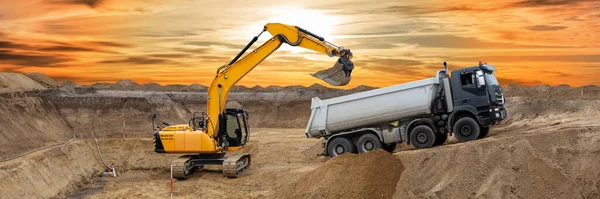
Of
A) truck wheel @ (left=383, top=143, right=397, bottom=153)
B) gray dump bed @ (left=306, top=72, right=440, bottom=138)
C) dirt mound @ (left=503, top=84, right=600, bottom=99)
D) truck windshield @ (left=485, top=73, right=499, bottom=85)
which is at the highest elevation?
truck windshield @ (left=485, top=73, right=499, bottom=85)

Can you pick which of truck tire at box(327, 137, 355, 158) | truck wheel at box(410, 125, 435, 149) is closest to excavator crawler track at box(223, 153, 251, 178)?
truck tire at box(327, 137, 355, 158)

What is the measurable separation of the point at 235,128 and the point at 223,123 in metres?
0.70

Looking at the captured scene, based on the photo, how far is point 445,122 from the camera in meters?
18.7

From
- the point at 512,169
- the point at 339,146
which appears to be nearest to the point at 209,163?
the point at 339,146

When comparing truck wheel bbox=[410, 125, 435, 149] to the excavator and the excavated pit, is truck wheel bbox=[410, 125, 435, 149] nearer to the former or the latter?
the excavated pit

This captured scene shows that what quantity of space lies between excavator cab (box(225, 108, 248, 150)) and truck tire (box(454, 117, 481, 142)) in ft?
24.4

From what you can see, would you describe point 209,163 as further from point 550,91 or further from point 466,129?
point 550,91

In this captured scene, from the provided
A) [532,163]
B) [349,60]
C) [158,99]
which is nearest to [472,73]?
[349,60]

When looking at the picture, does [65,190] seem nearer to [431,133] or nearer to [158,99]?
[431,133]

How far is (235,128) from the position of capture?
20.6 metres

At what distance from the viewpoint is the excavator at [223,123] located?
64.4 feet

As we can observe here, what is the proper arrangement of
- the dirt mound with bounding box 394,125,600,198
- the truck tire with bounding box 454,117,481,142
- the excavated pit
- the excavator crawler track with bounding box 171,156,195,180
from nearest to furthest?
1. the dirt mound with bounding box 394,125,600,198
2. the excavated pit
3. the truck tire with bounding box 454,117,481,142
4. the excavator crawler track with bounding box 171,156,195,180

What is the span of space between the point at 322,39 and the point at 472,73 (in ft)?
17.0

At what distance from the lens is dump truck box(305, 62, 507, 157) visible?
1836 cm
